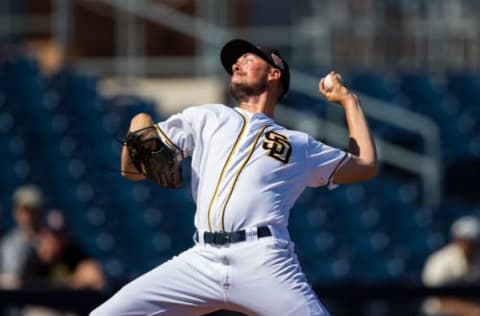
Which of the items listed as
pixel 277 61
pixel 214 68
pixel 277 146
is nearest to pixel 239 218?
pixel 277 146

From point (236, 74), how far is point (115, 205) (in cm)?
630

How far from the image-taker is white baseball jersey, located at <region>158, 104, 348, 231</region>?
5.44 metres

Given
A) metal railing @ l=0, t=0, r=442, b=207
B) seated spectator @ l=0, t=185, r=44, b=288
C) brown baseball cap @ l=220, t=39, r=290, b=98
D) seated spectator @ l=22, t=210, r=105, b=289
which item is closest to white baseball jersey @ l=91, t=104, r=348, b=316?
brown baseball cap @ l=220, t=39, r=290, b=98

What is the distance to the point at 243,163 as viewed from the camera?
18.0ft

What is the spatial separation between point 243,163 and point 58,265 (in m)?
3.61

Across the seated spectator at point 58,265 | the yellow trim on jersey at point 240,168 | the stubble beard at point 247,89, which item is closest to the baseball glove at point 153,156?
the yellow trim on jersey at point 240,168

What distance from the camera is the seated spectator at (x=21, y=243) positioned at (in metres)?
8.81

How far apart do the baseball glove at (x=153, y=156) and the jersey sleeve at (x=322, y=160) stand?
0.55 meters

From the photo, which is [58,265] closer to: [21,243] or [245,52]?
[21,243]

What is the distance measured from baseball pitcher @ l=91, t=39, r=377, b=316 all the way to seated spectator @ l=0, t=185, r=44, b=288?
3321 mm

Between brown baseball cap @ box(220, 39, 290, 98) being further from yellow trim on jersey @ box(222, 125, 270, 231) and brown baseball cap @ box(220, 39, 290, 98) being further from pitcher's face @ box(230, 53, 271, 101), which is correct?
yellow trim on jersey @ box(222, 125, 270, 231)

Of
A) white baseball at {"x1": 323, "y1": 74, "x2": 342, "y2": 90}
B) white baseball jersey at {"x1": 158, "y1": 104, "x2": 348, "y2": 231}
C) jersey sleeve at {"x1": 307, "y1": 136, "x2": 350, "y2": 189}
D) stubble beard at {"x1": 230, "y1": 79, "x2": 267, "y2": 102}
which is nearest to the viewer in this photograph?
white baseball jersey at {"x1": 158, "y1": 104, "x2": 348, "y2": 231}

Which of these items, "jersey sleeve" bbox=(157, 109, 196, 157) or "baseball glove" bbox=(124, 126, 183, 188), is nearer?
"baseball glove" bbox=(124, 126, 183, 188)

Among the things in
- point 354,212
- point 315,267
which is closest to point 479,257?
point 315,267
